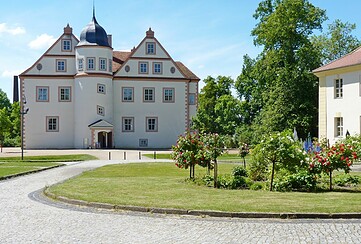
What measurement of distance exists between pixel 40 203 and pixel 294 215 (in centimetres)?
688

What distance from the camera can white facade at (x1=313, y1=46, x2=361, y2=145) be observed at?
128 ft

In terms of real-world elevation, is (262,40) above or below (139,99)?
above

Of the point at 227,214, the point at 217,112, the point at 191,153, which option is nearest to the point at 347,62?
the point at 191,153

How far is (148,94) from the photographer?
60.8 m

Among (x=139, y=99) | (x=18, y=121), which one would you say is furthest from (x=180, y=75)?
(x=18, y=121)

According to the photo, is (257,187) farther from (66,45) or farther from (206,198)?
(66,45)

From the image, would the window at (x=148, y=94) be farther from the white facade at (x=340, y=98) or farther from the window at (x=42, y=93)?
the white facade at (x=340, y=98)

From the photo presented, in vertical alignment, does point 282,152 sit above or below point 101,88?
below

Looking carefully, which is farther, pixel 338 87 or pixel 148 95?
pixel 148 95

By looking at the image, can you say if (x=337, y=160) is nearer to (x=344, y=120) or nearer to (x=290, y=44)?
(x=344, y=120)

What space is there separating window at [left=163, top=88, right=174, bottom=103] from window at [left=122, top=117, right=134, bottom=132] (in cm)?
478

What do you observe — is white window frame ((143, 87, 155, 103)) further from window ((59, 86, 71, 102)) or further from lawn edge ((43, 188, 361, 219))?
lawn edge ((43, 188, 361, 219))

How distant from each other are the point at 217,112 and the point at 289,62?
22.4 metres

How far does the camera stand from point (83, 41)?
2311 inches
